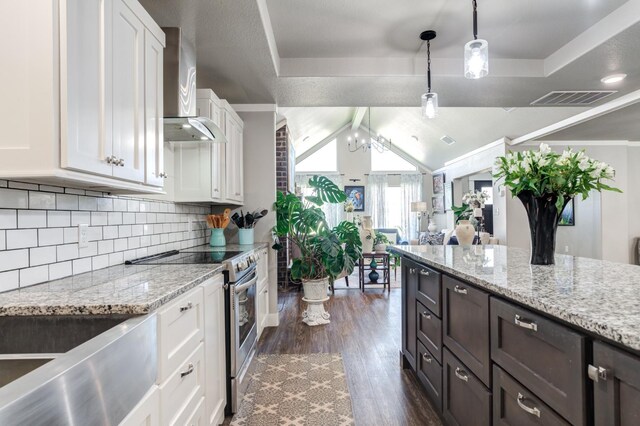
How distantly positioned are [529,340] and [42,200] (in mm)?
1899

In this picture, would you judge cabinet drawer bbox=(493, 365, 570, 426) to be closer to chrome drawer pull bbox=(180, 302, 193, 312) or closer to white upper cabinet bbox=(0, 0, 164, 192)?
chrome drawer pull bbox=(180, 302, 193, 312)

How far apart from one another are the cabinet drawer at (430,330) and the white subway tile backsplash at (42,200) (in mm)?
1947

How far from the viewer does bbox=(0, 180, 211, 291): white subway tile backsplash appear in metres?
1.28

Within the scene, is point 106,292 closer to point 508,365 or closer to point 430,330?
point 508,365

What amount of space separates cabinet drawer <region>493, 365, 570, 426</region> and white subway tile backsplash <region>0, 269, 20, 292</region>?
183 cm

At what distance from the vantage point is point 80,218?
1.64 m

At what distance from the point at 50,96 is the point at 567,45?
353cm

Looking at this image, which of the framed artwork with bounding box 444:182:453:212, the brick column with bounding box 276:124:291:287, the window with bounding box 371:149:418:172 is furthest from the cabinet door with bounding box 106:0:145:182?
the window with bounding box 371:149:418:172

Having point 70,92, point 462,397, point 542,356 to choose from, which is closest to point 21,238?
point 70,92

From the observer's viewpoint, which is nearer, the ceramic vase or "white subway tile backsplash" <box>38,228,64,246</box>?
"white subway tile backsplash" <box>38,228,64,246</box>

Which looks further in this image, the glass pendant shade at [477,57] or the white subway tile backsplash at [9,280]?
the glass pendant shade at [477,57]

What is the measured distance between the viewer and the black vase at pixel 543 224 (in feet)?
5.49

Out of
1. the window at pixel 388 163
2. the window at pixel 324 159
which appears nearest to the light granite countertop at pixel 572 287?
the window at pixel 324 159

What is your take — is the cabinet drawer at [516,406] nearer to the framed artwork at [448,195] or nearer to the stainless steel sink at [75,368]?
the stainless steel sink at [75,368]
